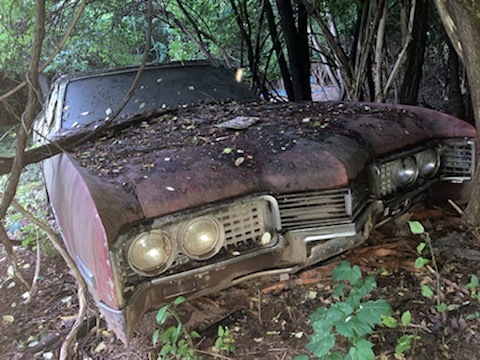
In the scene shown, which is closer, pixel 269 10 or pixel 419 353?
pixel 419 353

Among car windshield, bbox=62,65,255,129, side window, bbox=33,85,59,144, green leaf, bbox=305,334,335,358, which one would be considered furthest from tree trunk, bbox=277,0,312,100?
green leaf, bbox=305,334,335,358

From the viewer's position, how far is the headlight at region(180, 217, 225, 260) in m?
2.00

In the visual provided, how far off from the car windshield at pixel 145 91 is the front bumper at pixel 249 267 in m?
1.70

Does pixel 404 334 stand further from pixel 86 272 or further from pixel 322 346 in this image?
pixel 86 272

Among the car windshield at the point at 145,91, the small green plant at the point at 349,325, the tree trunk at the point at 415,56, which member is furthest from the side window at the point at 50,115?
the tree trunk at the point at 415,56

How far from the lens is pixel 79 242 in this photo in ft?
6.86

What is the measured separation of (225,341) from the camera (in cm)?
221

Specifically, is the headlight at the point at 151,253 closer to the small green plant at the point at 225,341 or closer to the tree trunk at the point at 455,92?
the small green plant at the point at 225,341

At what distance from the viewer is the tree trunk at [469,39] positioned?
248 centimetres

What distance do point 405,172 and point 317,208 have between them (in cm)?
75

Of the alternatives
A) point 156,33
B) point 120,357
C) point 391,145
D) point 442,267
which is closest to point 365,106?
point 391,145

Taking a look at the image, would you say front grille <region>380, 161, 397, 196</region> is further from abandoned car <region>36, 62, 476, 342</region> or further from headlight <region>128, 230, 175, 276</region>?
headlight <region>128, 230, 175, 276</region>

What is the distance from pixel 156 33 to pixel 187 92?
8270mm

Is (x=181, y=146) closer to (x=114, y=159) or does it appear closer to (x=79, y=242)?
(x=114, y=159)
